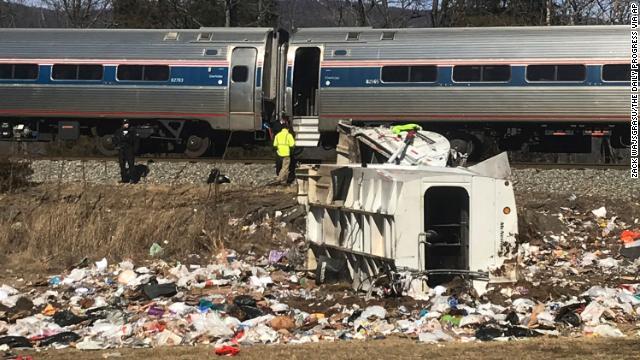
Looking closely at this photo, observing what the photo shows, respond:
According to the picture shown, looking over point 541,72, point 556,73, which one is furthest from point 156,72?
point 556,73

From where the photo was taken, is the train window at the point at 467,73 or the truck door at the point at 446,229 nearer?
the truck door at the point at 446,229

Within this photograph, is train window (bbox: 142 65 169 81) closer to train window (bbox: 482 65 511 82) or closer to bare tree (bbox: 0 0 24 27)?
train window (bbox: 482 65 511 82)

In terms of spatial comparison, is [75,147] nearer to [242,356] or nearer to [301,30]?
[301,30]

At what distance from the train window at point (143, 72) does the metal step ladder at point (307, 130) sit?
3451 mm

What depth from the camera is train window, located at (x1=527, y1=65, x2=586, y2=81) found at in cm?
1914

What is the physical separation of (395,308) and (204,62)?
41.6 ft

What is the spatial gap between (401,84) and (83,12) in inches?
1174

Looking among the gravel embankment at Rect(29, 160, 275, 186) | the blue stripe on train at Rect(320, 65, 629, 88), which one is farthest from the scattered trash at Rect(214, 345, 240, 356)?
the blue stripe on train at Rect(320, 65, 629, 88)

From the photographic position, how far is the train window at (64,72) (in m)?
21.0

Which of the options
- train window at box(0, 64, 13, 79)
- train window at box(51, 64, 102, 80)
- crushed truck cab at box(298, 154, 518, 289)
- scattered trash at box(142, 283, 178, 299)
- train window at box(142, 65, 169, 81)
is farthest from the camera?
train window at box(0, 64, 13, 79)

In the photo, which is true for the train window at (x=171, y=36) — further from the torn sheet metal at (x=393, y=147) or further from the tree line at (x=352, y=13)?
the tree line at (x=352, y=13)

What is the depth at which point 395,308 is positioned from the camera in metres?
9.27

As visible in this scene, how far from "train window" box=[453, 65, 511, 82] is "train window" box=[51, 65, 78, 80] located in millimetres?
9455

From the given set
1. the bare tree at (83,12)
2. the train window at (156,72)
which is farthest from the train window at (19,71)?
the bare tree at (83,12)
